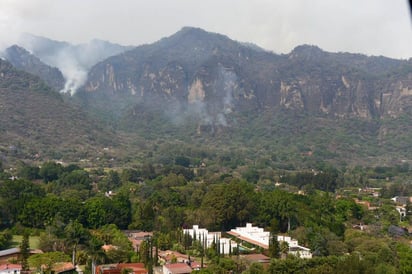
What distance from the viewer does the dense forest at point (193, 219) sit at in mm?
22703

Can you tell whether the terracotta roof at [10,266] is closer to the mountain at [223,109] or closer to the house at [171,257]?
the house at [171,257]

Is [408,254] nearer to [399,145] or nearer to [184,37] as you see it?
[399,145]

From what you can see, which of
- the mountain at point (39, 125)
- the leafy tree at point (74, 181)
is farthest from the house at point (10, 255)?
the mountain at point (39, 125)

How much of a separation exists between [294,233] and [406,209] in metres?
12.5

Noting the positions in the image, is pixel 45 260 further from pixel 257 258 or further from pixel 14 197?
pixel 14 197

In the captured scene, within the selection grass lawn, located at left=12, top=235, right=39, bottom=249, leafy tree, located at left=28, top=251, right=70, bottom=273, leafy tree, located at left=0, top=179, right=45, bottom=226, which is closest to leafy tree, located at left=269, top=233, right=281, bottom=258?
leafy tree, located at left=28, top=251, right=70, bottom=273

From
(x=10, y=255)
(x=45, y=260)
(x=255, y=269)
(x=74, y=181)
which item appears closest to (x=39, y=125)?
(x=74, y=181)

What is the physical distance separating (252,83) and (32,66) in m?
45.5

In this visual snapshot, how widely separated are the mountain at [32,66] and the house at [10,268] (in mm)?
88365

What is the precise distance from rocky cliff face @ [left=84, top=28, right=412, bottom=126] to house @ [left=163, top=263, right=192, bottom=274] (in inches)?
2764

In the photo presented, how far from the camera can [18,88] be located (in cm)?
7481

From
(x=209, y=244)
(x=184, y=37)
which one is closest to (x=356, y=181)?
(x=209, y=244)

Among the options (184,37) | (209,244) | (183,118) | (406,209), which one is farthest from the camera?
(184,37)

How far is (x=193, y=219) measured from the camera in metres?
30.8
